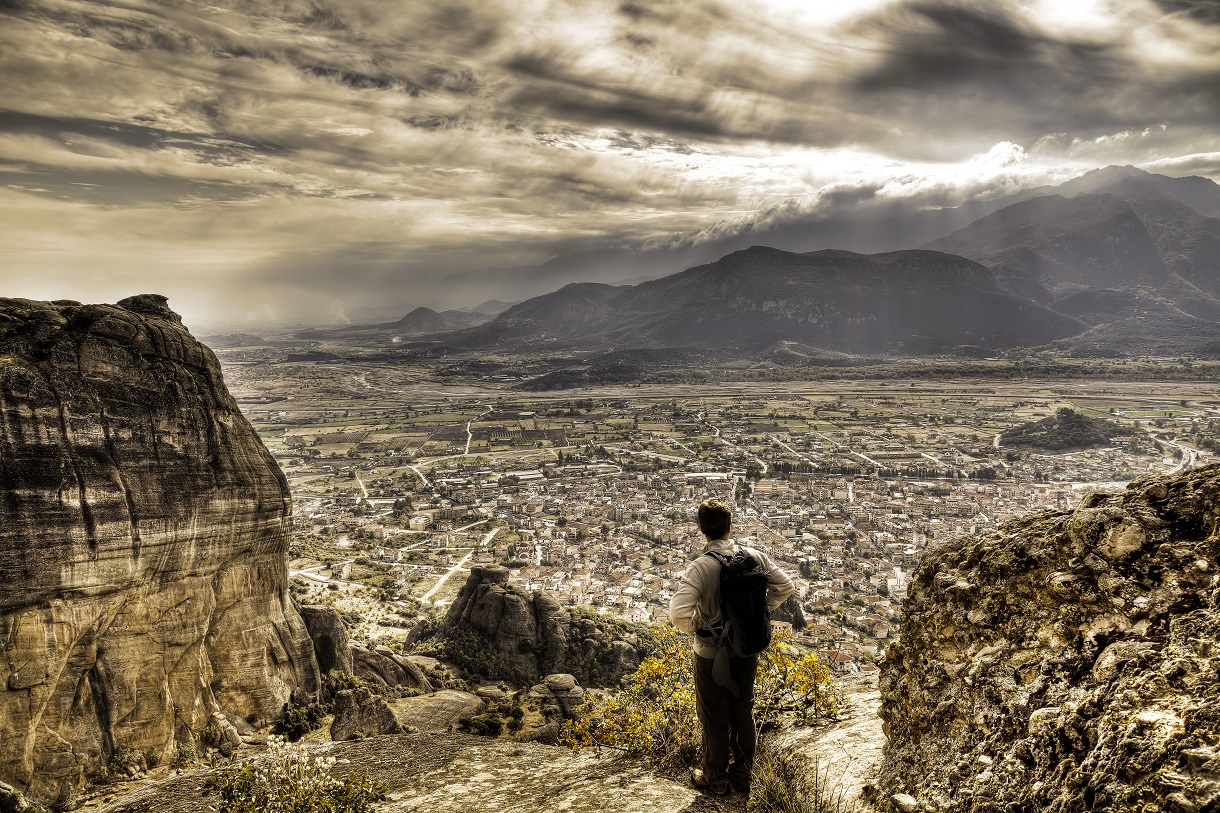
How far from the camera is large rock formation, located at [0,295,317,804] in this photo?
13227 mm

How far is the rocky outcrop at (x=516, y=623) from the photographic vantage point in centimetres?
2606

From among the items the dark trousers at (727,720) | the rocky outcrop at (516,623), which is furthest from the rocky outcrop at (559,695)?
the dark trousers at (727,720)

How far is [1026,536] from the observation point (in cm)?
413

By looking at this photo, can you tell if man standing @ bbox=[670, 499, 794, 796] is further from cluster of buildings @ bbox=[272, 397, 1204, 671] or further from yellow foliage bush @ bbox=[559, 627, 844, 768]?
cluster of buildings @ bbox=[272, 397, 1204, 671]

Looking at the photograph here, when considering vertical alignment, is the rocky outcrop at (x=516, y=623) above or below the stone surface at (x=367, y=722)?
below

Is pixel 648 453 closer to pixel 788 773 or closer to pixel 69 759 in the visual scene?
pixel 69 759

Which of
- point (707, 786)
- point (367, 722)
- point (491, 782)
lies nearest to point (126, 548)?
point (367, 722)

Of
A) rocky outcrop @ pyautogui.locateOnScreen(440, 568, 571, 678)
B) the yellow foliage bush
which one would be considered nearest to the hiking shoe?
the yellow foliage bush

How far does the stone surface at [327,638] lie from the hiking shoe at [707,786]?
1802cm

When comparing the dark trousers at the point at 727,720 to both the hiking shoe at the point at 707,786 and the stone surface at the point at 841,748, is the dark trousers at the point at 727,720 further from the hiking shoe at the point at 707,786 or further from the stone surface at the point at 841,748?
the stone surface at the point at 841,748

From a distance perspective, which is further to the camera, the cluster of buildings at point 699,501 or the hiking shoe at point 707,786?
the cluster of buildings at point 699,501

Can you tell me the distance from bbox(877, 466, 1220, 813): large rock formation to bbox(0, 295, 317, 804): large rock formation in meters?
16.7

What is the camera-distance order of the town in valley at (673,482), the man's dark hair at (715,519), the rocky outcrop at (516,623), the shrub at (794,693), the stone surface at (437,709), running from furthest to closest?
the town in valley at (673,482)
the rocky outcrop at (516,623)
the stone surface at (437,709)
the shrub at (794,693)
the man's dark hair at (715,519)

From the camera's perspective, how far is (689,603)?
197 inches
